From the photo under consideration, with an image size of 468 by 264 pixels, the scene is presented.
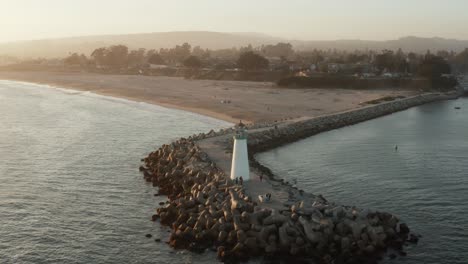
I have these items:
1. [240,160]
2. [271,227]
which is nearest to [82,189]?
[240,160]

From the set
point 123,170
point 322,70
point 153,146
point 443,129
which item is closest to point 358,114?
point 443,129

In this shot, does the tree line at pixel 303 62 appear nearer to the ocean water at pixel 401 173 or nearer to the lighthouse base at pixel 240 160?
the ocean water at pixel 401 173

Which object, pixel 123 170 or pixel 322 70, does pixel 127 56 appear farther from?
pixel 123 170

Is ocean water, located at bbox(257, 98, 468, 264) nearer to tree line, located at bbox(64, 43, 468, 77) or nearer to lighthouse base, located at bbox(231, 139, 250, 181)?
lighthouse base, located at bbox(231, 139, 250, 181)

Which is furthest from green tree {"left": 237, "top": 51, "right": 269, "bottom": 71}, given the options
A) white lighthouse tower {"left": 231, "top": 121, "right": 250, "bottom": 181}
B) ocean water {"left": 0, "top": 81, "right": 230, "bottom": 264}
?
white lighthouse tower {"left": 231, "top": 121, "right": 250, "bottom": 181}

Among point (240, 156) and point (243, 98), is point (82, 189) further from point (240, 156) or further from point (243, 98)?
point (243, 98)
